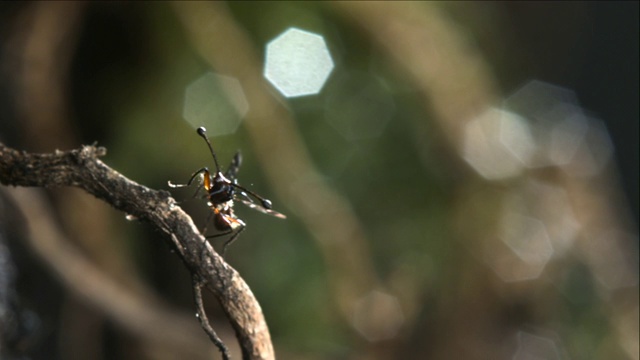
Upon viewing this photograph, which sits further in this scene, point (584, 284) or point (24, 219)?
point (584, 284)

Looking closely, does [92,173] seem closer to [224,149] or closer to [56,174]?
[56,174]

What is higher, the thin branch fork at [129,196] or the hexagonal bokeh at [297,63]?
the thin branch fork at [129,196]

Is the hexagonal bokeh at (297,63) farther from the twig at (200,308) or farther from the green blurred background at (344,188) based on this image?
the twig at (200,308)

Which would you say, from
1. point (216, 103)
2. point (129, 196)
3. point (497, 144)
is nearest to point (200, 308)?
point (129, 196)

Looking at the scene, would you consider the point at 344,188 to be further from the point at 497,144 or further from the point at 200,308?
the point at 200,308

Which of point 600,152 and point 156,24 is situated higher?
point 156,24

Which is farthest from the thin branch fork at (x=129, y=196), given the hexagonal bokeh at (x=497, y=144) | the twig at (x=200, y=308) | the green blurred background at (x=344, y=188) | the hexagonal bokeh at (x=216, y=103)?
the hexagonal bokeh at (x=497, y=144)

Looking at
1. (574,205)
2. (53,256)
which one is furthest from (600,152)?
(53,256)

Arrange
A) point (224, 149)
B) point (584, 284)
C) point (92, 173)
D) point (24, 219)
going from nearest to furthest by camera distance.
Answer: point (92, 173), point (24, 219), point (224, 149), point (584, 284)
